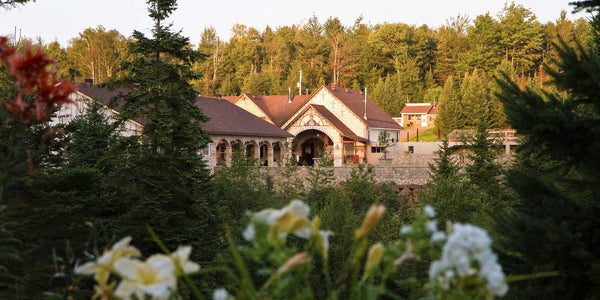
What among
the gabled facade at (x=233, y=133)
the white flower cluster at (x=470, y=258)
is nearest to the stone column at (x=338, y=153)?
the gabled facade at (x=233, y=133)

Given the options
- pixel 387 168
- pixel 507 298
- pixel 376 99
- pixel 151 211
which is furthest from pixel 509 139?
pixel 507 298

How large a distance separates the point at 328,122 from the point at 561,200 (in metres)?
39.8

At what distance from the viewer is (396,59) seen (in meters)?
84.6

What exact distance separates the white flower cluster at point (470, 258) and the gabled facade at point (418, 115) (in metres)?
73.1

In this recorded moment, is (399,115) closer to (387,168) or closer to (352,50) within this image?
(352,50)

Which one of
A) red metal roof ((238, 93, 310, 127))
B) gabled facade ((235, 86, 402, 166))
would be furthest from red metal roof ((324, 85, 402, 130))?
red metal roof ((238, 93, 310, 127))

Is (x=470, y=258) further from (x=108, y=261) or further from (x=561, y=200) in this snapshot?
(x=561, y=200)

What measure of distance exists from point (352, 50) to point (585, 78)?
78.5m

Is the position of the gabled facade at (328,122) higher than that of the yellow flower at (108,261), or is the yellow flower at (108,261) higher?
the gabled facade at (328,122)

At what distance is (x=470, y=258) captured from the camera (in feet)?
4.48

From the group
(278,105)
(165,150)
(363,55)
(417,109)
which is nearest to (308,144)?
(278,105)

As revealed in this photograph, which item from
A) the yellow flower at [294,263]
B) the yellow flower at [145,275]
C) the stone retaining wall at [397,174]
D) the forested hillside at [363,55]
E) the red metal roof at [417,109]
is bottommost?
the stone retaining wall at [397,174]

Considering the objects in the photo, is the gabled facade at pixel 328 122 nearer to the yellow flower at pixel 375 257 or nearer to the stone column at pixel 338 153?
the stone column at pixel 338 153

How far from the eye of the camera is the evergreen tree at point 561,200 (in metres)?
3.44
